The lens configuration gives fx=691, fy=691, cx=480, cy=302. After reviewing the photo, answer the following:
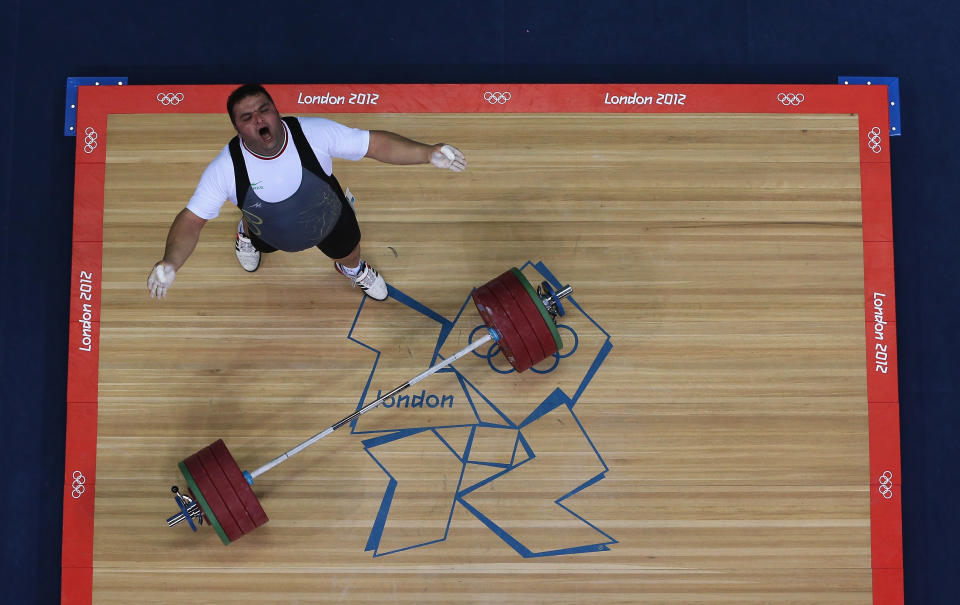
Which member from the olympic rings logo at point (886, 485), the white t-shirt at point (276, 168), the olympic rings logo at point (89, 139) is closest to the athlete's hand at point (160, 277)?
the white t-shirt at point (276, 168)

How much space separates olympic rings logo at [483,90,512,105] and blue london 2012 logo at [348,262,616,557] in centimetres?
85

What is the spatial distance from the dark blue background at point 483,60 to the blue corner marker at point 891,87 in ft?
0.24

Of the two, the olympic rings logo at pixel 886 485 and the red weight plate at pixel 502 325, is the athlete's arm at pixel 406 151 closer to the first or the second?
the red weight plate at pixel 502 325

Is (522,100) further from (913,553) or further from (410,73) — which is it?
(913,553)

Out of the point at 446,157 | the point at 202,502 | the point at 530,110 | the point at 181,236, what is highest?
the point at 530,110

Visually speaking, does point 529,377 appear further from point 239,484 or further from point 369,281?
point 239,484

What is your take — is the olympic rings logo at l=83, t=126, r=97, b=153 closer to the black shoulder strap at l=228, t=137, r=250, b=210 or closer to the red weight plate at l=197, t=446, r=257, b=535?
the black shoulder strap at l=228, t=137, r=250, b=210

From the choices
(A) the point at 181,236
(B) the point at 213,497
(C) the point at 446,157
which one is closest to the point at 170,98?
(A) the point at 181,236

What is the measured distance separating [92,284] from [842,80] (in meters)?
3.61

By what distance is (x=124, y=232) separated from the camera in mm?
3137

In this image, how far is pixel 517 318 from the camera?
2.75 m

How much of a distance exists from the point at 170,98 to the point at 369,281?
51.3 inches

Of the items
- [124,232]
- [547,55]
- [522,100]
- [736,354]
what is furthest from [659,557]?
[124,232]

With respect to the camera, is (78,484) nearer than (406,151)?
No
